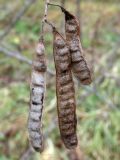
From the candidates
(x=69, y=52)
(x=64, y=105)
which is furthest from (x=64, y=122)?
(x=69, y=52)

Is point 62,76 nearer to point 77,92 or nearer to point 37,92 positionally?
point 37,92

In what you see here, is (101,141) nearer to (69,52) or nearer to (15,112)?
(15,112)

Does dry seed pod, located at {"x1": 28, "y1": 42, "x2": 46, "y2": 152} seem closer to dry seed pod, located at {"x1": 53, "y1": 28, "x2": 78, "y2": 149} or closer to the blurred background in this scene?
dry seed pod, located at {"x1": 53, "y1": 28, "x2": 78, "y2": 149}

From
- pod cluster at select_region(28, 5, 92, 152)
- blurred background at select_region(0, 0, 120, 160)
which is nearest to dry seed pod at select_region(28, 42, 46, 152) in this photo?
pod cluster at select_region(28, 5, 92, 152)

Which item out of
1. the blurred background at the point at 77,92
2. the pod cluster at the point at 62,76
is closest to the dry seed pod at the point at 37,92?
the pod cluster at the point at 62,76

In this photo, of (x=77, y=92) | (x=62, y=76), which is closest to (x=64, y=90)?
(x=62, y=76)
